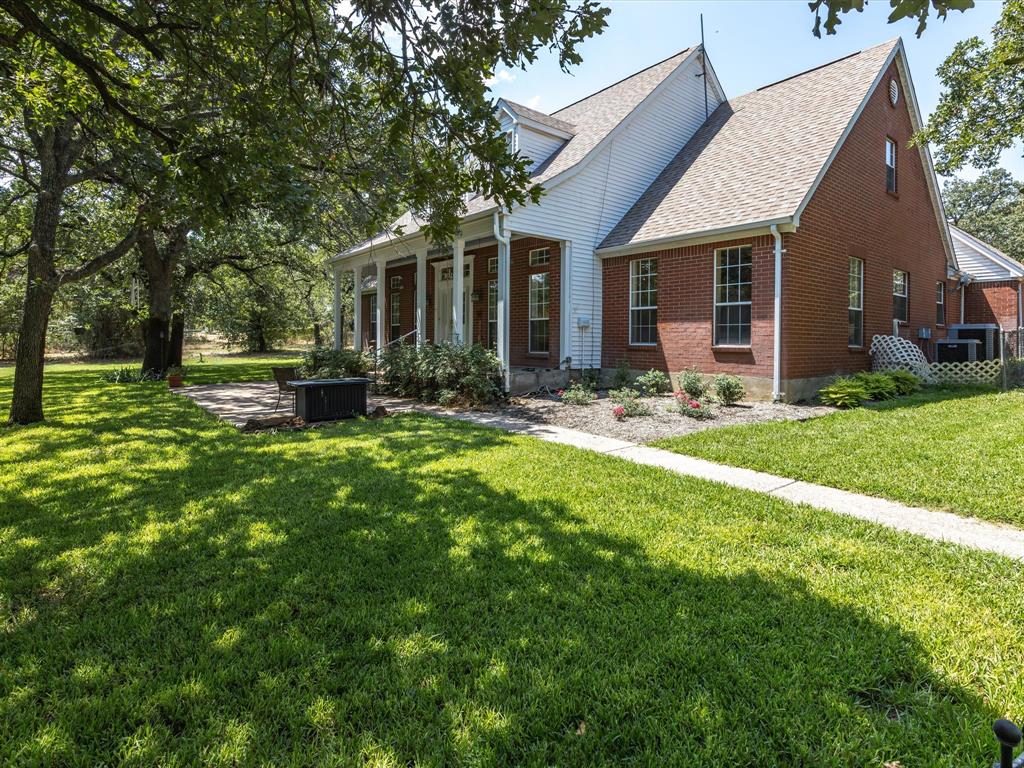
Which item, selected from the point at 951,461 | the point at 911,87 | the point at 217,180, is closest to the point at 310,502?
the point at 217,180

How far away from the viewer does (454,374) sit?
1067cm

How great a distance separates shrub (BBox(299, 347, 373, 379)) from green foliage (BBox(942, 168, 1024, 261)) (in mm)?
44590

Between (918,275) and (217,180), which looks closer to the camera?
(217,180)

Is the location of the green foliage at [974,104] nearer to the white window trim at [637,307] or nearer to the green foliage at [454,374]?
the white window trim at [637,307]

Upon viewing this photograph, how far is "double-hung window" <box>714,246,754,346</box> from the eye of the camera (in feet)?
34.3

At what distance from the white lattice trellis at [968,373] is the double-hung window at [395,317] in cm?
1548

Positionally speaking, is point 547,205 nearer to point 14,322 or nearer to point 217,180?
point 217,180

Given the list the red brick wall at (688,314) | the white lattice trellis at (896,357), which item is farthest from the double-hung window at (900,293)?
the red brick wall at (688,314)

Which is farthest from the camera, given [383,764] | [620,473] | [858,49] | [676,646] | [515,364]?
[515,364]

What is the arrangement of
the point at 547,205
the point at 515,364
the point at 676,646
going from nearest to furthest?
the point at 676,646 → the point at 547,205 → the point at 515,364

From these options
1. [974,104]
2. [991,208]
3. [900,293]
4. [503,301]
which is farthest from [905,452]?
[991,208]

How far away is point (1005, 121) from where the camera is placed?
13.5 metres

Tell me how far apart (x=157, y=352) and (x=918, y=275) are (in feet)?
74.0

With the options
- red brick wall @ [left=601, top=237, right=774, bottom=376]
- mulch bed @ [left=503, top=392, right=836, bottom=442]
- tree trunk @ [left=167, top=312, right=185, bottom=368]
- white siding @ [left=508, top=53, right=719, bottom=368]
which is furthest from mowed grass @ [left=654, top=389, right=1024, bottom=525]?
tree trunk @ [left=167, top=312, right=185, bottom=368]
